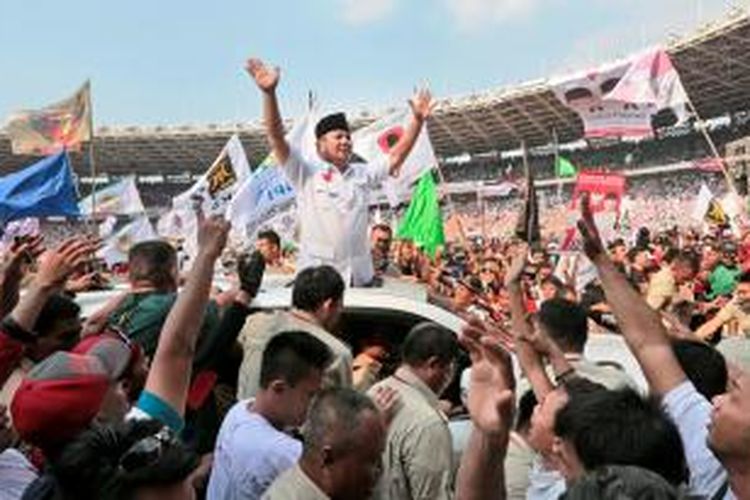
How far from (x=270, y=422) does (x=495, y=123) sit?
6166 centimetres

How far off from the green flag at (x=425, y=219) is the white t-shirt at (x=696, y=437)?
1216 cm

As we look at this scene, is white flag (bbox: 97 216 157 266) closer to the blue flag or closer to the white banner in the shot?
the blue flag

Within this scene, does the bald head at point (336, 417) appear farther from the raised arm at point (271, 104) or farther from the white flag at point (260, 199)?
the white flag at point (260, 199)

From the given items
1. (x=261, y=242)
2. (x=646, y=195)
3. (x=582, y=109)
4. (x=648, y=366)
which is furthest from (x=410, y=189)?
(x=646, y=195)

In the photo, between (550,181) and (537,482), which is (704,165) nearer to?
(550,181)

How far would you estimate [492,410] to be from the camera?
2.86 meters

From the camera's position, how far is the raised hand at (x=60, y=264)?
364 centimetres

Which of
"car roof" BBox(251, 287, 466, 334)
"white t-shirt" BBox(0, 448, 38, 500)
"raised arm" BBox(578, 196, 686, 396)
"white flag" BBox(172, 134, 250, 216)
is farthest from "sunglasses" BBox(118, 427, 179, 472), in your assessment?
"white flag" BBox(172, 134, 250, 216)

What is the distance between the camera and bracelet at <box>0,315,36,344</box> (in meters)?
3.54

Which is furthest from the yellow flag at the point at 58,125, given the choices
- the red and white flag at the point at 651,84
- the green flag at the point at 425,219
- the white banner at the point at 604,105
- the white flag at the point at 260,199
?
the red and white flag at the point at 651,84

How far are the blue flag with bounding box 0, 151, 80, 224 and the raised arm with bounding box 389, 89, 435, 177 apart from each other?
22.1 feet

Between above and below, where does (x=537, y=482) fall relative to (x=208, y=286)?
below

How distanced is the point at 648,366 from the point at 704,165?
44776mm

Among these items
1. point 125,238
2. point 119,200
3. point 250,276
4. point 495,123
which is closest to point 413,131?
point 250,276
